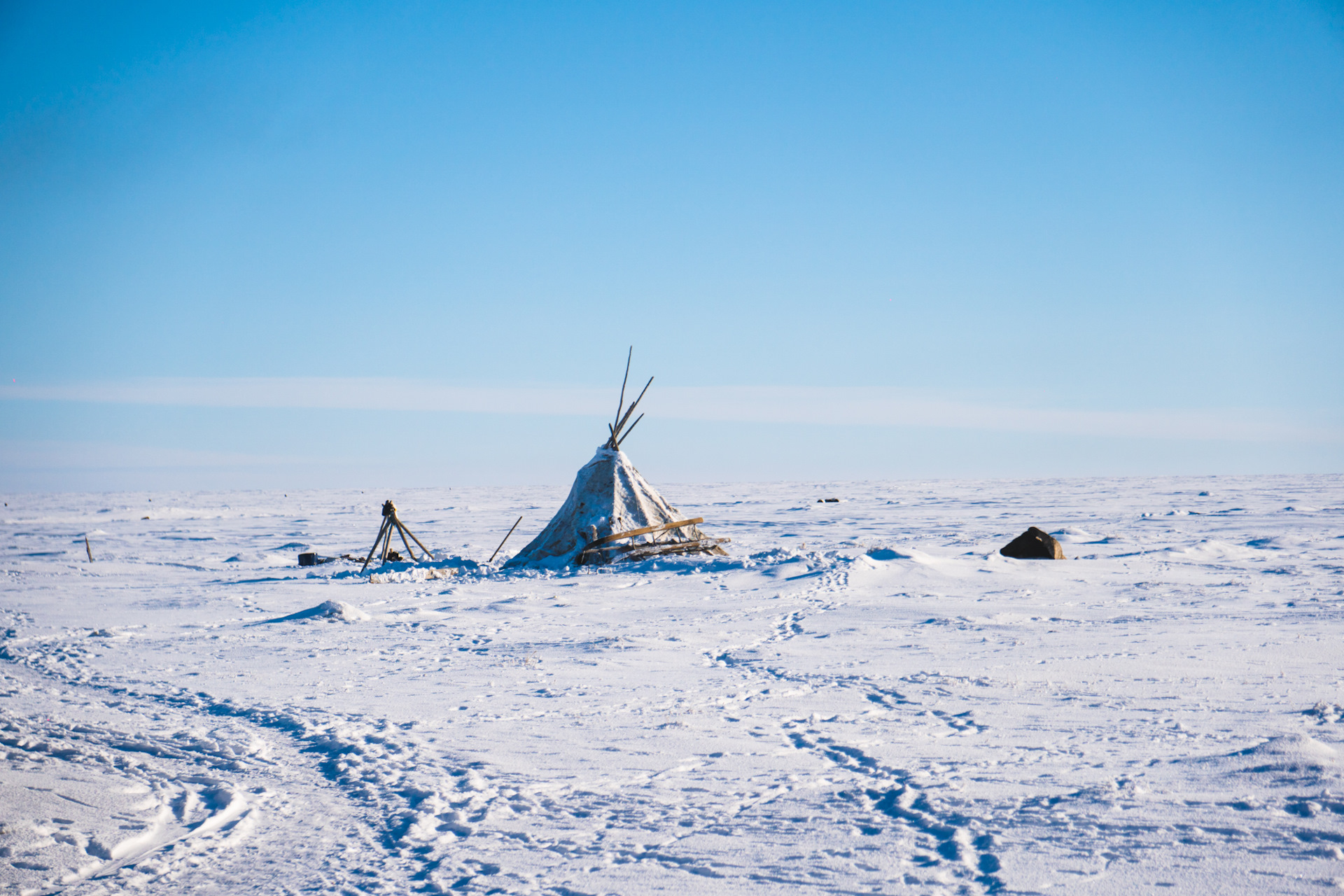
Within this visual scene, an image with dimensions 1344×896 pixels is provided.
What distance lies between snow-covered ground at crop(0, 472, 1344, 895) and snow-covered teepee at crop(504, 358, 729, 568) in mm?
1823

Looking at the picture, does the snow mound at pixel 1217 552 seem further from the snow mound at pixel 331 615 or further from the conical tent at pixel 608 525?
the snow mound at pixel 331 615

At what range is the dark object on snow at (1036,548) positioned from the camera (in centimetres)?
1319

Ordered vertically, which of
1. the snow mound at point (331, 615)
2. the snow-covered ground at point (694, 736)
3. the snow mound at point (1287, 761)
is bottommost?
the snow mound at point (331, 615)

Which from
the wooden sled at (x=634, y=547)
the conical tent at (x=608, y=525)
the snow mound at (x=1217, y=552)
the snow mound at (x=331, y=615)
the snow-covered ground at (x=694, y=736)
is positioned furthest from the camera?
the conical tent at (x=608, y=525)

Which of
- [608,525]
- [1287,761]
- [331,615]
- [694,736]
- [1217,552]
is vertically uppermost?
[608,525]

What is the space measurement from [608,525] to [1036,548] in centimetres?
641

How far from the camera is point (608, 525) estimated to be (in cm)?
1367

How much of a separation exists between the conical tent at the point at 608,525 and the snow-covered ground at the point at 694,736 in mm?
1834

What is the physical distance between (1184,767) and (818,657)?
10.7 ft

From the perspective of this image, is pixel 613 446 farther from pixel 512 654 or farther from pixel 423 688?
pixel 423 688

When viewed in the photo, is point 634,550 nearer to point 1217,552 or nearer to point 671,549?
point 671,549

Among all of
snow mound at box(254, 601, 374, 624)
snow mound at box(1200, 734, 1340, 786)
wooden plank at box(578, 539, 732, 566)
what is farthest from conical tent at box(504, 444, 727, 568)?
snow mound at box(1200, 734, 1340, 786)

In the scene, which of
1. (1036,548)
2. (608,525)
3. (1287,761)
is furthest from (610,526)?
(1287,761)

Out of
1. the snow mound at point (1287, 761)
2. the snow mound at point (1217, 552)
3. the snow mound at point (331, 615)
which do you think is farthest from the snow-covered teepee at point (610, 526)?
the snow mound at point (1287, 761)
